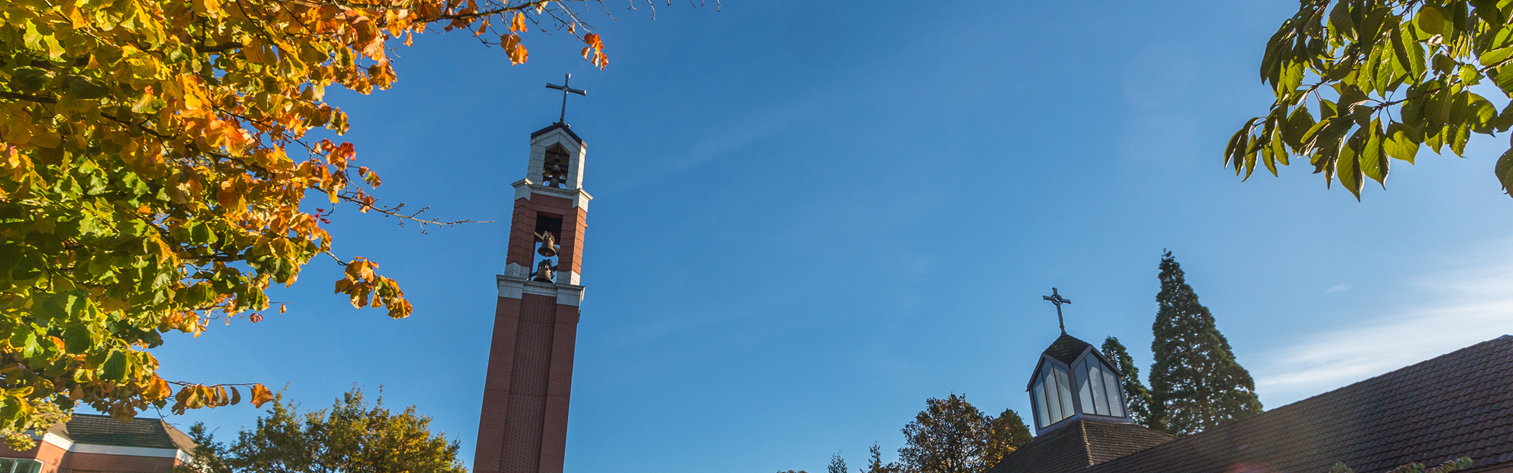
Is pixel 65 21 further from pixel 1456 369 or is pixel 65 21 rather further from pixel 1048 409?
pixel 1048 409

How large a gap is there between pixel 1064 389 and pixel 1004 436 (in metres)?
13.6

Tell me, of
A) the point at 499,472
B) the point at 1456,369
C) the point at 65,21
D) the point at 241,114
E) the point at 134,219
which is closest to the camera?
the point at 65,21

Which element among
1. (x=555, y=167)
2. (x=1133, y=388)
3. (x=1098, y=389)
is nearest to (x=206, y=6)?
(x=555, y=167)

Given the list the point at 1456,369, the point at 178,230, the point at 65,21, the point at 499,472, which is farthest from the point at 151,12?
the point at 1456,369

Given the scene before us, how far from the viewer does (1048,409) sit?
2338 cm

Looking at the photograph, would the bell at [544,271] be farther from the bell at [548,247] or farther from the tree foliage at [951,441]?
the tree foliage at [951,441]

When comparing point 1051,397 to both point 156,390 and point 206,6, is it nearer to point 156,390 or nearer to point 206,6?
point 156,390

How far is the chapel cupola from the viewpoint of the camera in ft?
73.3

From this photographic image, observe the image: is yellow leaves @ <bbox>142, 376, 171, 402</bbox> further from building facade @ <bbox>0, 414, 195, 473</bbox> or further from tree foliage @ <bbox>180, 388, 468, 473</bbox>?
building facade @ <bbox>0, 414, 195, 473</bbox>

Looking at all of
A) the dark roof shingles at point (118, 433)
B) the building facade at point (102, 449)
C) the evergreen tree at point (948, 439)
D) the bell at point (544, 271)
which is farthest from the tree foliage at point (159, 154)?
the dark roof shingles at point (118, 433)

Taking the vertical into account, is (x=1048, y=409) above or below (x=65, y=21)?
above

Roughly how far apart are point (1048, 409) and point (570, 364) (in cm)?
1571

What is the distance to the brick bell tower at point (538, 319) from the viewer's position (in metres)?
16.0

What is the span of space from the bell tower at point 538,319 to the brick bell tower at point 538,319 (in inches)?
0.9
